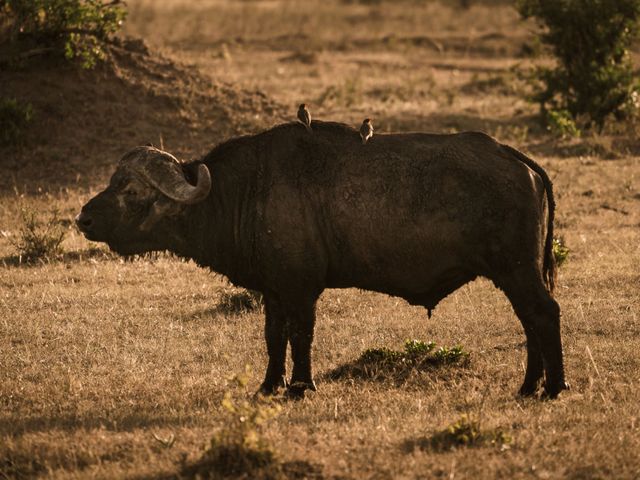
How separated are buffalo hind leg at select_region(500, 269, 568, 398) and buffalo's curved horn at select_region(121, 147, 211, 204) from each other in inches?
94.0

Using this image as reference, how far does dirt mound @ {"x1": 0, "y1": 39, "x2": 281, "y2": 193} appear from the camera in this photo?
18.9 m

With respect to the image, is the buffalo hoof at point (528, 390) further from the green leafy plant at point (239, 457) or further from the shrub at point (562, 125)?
the shrub at point (562, 125)

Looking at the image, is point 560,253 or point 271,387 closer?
point 271,387

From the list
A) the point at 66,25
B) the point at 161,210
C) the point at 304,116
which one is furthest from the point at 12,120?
the point at 304,116

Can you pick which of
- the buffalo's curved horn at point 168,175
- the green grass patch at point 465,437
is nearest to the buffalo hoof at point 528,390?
the green grass patch at point 465,437

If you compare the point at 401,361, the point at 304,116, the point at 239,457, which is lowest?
the point at 401,361

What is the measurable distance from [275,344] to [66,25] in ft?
40.7

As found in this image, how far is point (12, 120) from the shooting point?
1914 centimetres

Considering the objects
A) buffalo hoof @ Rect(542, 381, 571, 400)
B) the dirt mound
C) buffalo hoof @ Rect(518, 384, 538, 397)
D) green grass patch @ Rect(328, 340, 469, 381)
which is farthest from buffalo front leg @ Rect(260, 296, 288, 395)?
the dirt mound

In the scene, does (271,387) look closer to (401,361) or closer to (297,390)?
(297,390)

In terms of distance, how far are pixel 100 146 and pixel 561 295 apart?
382 inches

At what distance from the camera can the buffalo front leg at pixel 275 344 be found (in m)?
9.13

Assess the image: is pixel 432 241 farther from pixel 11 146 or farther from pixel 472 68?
pixel 472 68

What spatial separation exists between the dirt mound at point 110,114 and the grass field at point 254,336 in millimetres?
43
